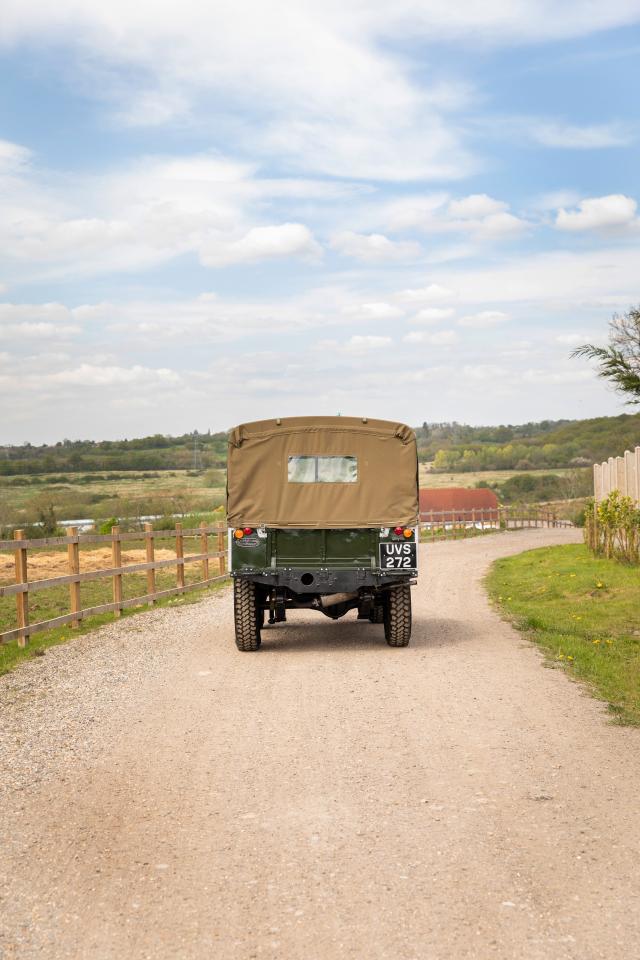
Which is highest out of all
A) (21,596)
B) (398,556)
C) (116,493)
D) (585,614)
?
(116,493)

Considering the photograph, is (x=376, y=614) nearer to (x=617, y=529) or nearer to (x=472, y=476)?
(x=617, y=529)

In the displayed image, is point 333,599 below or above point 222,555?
above

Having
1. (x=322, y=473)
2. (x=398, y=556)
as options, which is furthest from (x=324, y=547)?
(x=322, y=473)

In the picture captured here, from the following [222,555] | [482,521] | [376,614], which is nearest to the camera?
[376,614]

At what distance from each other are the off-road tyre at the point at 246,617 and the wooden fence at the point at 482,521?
114ft

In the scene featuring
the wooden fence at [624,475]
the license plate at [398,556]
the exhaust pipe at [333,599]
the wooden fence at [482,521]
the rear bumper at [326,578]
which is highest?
the wooden fence at [624,475]

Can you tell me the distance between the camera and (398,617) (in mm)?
12742

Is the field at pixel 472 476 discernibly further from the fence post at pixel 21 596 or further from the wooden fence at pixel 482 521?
the fence post at pixel 21 596

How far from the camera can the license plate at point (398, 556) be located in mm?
12883

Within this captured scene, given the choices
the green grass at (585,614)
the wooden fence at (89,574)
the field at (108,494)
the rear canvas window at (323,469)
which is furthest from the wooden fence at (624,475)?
the field at (108,494)

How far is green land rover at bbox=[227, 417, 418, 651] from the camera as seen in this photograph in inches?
507

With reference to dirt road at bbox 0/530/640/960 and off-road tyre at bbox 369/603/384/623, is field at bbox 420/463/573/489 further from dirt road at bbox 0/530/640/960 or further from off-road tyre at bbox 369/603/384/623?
dirt road at bbox 0/530/640/960

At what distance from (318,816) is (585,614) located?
10720 mm

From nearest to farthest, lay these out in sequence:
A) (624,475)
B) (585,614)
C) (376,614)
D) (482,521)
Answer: (376,614) → (585,614) → (624,475) → (482,521)
